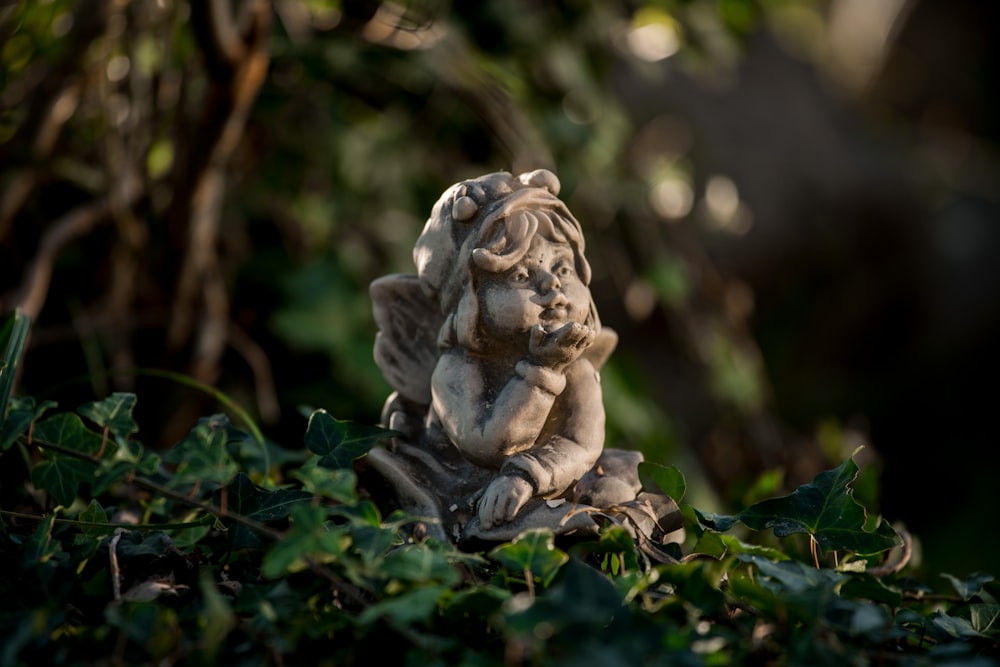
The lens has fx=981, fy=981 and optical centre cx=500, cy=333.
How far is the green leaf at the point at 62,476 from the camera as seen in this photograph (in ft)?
4.11

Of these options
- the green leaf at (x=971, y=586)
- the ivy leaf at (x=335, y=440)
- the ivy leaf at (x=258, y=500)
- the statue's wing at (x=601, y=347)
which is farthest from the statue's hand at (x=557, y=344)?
the green leaf at (x=971, y=586)

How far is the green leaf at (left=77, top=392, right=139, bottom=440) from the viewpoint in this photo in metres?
1.20

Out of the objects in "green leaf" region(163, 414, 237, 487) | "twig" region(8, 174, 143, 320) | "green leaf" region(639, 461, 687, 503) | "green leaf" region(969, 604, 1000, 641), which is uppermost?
"green leaf" region(639, 461, 687, 503)

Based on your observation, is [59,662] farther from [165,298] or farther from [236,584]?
[165,298]

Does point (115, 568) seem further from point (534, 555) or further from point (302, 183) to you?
point (302, 183)

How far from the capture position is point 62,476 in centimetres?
126

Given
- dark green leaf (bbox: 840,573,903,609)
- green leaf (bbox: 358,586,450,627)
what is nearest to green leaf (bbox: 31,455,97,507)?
green leaf (bbox: 358,586,450,627)

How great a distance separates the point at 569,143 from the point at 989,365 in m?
3.94

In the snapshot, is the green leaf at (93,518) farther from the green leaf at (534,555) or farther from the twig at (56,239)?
the twig at (56,239)

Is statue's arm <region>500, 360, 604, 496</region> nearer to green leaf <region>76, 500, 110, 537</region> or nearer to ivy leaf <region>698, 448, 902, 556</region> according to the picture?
ivy leaf <region>698, 448, 902, 556</region>

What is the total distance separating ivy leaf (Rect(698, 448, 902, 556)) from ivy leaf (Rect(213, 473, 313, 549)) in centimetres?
54

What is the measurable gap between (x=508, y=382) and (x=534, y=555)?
1.08 ft

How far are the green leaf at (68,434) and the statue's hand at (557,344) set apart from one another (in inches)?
22.7

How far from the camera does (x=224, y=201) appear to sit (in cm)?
282
